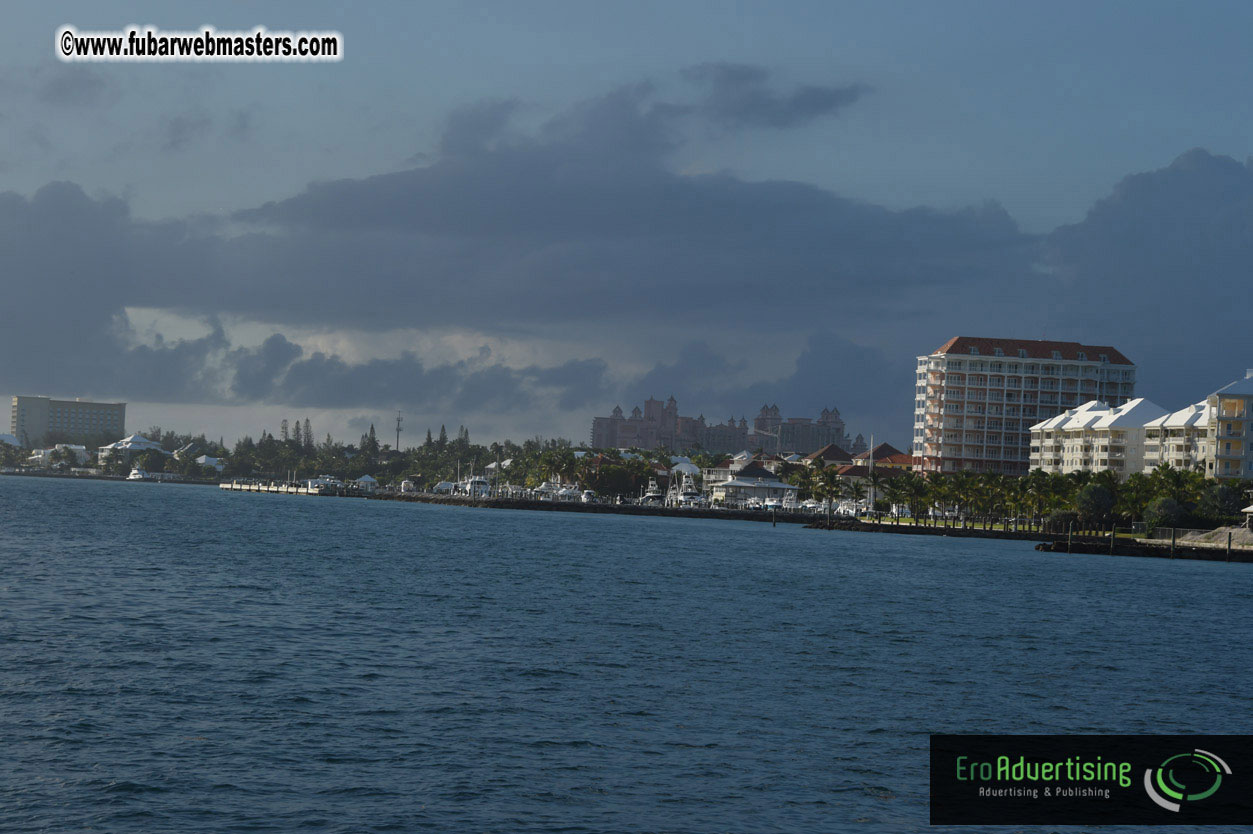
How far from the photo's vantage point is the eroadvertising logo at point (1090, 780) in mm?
22984

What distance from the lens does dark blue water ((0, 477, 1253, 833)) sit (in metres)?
21.9

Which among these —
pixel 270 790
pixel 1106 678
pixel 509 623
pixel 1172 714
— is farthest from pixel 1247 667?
pixel 270 790

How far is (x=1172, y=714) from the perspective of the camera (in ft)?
110

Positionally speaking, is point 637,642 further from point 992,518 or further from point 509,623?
point 992,518

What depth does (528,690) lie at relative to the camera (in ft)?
107

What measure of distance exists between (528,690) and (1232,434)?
173m

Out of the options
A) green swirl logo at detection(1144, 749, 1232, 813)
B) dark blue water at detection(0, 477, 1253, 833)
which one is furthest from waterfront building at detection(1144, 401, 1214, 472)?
green swirl logo at detection(1144, 749, 1232, 813)

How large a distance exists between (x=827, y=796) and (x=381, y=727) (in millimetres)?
10584

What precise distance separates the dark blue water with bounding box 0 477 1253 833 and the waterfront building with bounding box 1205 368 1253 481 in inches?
4479

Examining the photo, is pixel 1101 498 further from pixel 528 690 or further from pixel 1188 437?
pixel 528 690

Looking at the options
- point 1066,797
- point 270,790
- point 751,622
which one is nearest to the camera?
point 270,790

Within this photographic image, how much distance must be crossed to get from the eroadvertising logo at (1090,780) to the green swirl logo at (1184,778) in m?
0.02

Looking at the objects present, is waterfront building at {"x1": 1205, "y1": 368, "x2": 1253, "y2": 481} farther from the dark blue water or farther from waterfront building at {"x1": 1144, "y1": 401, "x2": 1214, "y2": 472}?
the dark blue water

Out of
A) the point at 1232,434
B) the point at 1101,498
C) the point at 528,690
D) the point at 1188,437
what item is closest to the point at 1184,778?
the point at 528,690
